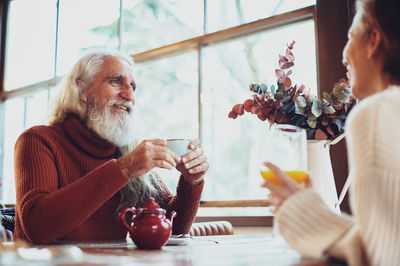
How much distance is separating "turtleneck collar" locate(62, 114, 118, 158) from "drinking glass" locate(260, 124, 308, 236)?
3.48 ft

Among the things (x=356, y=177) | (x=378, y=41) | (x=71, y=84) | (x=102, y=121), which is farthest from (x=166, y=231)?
(x=71, y=84)

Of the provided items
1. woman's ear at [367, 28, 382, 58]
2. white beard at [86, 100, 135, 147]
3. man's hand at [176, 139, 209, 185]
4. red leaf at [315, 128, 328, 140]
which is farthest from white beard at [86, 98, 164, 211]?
woman's ear at [367, 28, 382, 58]

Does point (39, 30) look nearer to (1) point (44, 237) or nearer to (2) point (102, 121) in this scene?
(2) point (102, 121)

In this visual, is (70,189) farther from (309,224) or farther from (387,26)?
(387,26)

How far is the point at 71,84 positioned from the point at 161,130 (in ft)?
5.66

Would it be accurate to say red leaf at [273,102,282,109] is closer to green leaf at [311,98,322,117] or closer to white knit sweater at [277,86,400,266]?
green leaf at [311,98,322,117]

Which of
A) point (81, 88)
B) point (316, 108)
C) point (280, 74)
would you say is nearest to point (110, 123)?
point (81, 88)

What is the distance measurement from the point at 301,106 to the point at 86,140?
3.13 feet

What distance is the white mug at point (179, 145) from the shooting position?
1.59 meters

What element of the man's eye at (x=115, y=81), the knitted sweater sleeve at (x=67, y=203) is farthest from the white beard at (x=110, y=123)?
the knitted sweater sleeve at (x=67, y=203)

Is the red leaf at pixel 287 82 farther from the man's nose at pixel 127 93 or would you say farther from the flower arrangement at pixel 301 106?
the man's nose at pixel 127 93

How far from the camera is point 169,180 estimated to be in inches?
149

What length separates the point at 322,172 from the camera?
156 cm

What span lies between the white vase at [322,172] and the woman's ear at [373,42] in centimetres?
59
